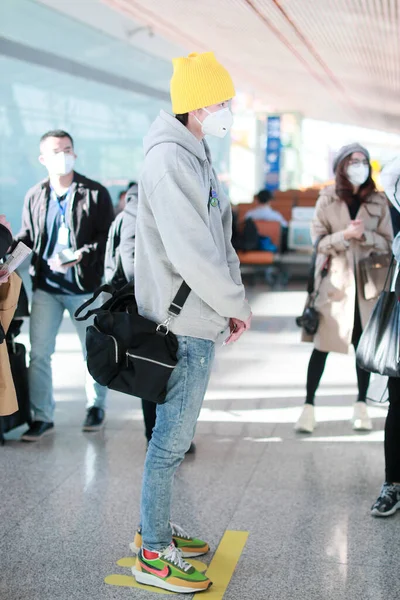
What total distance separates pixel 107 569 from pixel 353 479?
1.53m

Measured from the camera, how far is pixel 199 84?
287 cm

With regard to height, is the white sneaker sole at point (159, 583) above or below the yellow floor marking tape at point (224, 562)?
above

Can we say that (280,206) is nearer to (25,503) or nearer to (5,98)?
Result: (5,98)

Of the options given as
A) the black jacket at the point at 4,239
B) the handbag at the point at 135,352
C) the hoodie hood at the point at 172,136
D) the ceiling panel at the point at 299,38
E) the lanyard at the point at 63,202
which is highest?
the ceiling panel at the point at 299,38

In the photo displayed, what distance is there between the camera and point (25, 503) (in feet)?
12.6

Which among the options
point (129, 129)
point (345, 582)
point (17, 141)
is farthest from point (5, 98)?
point (345, 582)

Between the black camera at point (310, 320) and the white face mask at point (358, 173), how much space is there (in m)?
0.78

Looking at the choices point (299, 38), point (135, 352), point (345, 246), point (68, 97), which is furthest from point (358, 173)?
point (68, 97)

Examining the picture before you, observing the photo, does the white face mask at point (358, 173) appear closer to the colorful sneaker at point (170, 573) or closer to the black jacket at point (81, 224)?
the black jacket at point (81, 224)

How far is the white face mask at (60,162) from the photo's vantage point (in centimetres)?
464

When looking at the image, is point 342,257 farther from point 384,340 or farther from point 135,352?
point 135,352

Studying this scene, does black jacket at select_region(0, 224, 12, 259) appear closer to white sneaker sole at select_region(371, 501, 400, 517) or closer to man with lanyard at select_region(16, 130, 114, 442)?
man with lanyard at select_region(16, 130, 114, 442)

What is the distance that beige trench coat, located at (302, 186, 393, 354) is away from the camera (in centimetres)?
475

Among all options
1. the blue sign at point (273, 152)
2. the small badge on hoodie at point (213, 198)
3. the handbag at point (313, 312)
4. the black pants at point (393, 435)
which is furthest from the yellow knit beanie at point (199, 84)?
the blue sign at point (273, 152)
